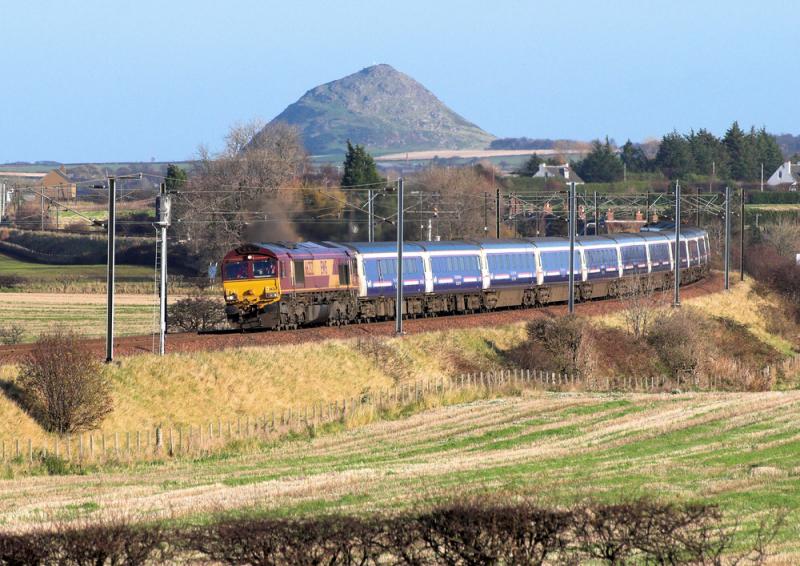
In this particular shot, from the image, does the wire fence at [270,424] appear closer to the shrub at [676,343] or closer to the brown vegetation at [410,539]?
the shrub at [676,343]

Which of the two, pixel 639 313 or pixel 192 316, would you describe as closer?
pixel 192 316

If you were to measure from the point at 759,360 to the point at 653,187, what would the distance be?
118069mm

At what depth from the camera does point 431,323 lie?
5653 centimetres

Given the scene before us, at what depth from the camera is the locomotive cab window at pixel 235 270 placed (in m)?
49.4

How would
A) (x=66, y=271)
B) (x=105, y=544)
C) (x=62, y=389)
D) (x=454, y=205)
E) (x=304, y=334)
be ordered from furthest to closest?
(x=454, y=205) < (x=66, y=271) < (x=304, y=334) < (x=62, y=389) < (x=105, y=544)

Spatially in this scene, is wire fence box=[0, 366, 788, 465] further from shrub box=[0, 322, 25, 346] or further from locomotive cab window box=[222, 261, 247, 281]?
shrub box=[0, 322, 25, 346]

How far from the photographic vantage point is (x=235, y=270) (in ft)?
163

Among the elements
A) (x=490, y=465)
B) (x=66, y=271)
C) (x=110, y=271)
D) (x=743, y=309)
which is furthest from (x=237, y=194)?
(x=490, y=465)

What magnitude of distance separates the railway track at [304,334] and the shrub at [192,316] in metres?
10.1

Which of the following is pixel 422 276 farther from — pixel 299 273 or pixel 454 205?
pixel 454 205

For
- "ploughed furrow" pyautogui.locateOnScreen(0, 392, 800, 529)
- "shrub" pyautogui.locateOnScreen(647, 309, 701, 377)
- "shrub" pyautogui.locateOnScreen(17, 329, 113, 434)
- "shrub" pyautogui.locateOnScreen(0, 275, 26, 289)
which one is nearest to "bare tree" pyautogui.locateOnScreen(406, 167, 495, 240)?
"shrub" pyautogui.locateOnScreen(0, 275, 26, 289)

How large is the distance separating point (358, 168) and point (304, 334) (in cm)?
9312

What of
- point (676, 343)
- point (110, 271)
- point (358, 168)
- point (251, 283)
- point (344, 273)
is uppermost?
point (358, 168)

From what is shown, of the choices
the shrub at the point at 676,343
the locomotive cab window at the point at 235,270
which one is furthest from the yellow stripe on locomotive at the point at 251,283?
the shrub at the point at 676,343
